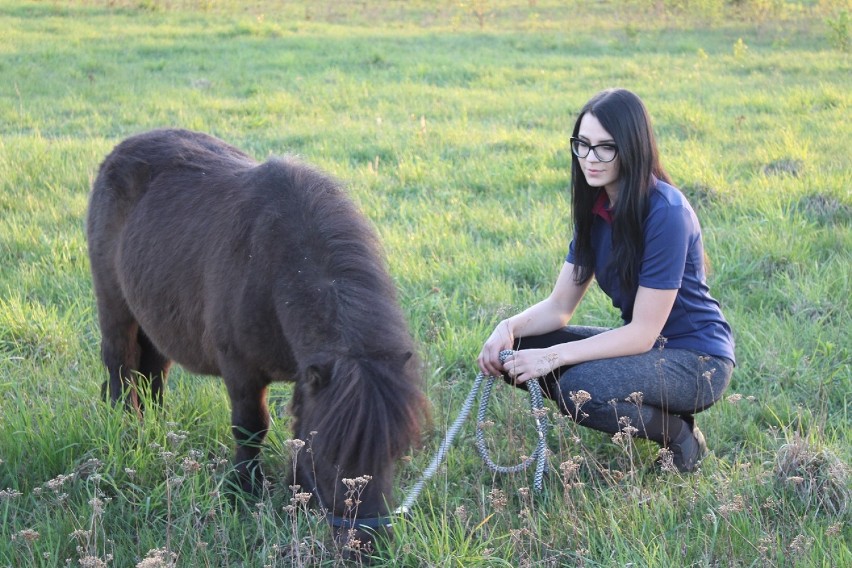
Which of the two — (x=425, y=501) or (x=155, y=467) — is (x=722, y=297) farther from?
(x=155, y=467)

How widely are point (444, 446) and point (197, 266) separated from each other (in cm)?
133

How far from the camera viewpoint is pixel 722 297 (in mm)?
5312

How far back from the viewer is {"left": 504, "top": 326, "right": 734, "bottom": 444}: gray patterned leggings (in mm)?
3436

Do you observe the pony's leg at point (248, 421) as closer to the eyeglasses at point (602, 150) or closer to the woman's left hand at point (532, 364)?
the woman's left hand at point (532, 364)

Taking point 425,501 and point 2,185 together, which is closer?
point 425,501

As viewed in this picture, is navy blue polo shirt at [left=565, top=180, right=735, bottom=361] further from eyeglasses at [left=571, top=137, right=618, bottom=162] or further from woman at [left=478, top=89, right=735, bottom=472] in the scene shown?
eyeglasses at [left=571, top=137, right=618, bottom=162]

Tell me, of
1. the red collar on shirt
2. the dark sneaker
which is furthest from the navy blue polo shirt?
the dark sneaker

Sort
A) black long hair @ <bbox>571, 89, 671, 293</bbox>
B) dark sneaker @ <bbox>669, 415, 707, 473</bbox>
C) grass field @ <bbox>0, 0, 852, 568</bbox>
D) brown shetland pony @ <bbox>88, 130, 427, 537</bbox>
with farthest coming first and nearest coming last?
dark sneaker @ <bbox>669, 415, 707, 473</bbox> < black long hair @ <bbox>571, 89, 671, 293</bbox> < grass field @ <bbox>0, 0, 852, 568</bbox> < brown shetland pony @ <bbox>88, 130, 427, 537</bbox>

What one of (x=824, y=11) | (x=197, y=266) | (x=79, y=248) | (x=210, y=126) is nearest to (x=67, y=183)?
(x=79, y=248)

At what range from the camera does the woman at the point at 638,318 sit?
3406mm

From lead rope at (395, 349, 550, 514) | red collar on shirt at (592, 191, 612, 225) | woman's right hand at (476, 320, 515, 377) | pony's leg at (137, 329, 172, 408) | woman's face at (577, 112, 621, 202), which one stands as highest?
woman's face at (577, 112, 621, 202)

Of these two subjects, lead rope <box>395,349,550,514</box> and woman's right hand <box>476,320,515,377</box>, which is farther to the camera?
woman's right hand <box>476,320,515,377</box>

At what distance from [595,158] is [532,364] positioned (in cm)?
88

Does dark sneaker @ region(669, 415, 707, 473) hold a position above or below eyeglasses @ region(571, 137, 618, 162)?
below
